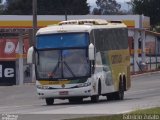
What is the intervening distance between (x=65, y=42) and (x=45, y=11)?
80.9m

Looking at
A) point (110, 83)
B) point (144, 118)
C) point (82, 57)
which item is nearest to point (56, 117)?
point (144, 118)

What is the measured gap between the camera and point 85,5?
117938 mm

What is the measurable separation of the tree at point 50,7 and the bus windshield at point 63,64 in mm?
79391

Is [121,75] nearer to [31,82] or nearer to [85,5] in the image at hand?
[31,82]

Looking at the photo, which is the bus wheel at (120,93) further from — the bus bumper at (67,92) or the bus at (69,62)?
the bus bumper at (67,92)

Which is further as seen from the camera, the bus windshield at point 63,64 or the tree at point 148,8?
the tree at point 148,8

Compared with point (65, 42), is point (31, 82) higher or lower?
lower

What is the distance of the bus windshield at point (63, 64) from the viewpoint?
2917 cm

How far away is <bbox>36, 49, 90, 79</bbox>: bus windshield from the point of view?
29172 mm

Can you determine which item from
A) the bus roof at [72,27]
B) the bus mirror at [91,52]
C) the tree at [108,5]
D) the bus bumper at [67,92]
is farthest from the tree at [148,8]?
the bus mirror at [91,52]

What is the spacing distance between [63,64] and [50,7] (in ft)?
275

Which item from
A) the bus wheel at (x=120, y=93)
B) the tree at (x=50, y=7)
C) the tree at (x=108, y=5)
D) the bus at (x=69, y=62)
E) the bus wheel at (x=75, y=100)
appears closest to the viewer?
the bus at (x=69, y=62)

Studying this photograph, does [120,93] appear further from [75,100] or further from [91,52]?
[91,52]

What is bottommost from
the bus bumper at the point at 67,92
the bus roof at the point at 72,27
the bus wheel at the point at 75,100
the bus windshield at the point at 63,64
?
the bus wheel at the point at 75,100
